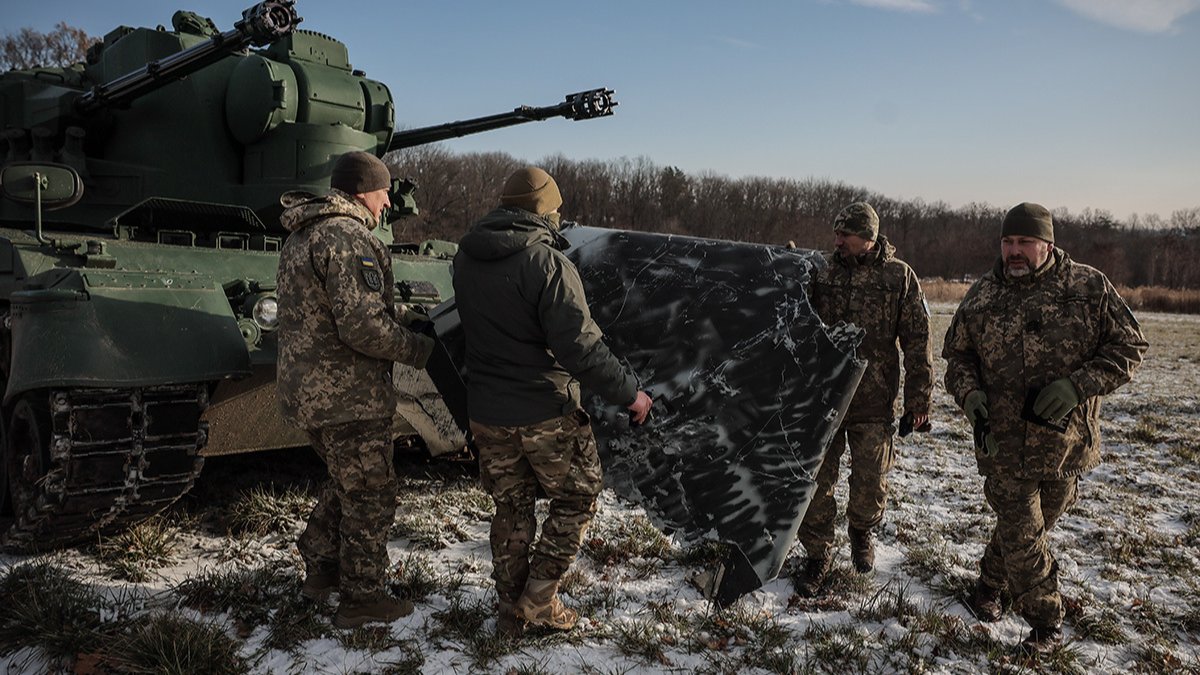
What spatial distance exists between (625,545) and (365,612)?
4.97 feet

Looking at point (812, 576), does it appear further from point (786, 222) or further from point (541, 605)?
point (786, 222)

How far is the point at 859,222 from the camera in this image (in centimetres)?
404

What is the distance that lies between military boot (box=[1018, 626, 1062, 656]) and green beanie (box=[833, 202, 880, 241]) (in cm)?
187

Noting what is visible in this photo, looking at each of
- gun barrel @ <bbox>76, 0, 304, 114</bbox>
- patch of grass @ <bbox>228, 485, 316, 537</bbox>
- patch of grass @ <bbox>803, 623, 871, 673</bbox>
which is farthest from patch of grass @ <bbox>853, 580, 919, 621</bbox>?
gun barrel @ <bbox>76, 0, 304, 114</bbox>

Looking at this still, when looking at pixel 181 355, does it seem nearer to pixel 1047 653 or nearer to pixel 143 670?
pixel 143 670

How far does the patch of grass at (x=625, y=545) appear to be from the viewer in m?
4.44

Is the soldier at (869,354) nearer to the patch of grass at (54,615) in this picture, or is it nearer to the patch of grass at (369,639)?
the patch of grass at (369,639)

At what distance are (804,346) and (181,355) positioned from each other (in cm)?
285

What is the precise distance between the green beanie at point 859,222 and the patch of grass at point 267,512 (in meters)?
3.41

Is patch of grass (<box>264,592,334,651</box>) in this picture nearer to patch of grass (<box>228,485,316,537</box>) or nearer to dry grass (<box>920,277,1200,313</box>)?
patch of grass (<box>228,485,316,537</box>)

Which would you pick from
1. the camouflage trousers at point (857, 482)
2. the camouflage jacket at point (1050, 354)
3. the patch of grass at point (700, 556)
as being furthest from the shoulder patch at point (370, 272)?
the camouflage jacket at point (1050, 354)

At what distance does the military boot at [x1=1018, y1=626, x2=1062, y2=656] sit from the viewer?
3.48 metres

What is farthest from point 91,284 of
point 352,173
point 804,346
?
point 804,346

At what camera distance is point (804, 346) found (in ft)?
11.3
